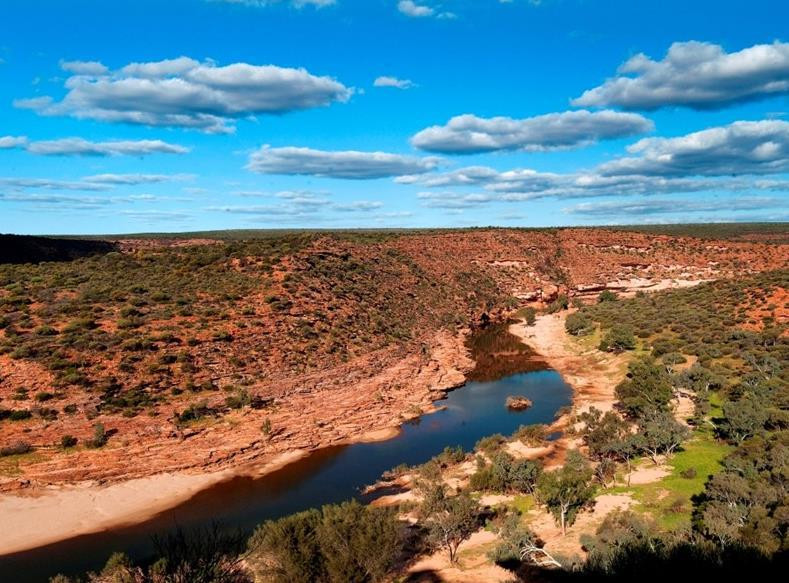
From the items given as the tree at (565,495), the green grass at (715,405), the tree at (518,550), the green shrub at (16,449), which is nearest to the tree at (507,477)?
the tree at (565,495)

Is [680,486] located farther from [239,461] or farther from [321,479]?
[239,461]

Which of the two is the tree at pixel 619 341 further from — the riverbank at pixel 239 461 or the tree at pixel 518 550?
the tree at pixel 518 550

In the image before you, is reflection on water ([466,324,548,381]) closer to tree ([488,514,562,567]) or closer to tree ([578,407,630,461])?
tree ([578,407,630,461])

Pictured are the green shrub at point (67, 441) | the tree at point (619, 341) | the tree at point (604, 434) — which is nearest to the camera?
the tree at point (604, 434)

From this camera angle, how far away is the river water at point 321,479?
2011cm

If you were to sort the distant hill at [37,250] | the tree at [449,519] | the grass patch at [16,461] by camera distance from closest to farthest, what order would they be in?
the tree at [449,519] < the grass patch at [16,461] < the distant hill at [37,250]

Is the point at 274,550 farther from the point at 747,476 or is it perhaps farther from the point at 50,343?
the point at 50,343

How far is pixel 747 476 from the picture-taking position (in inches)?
779

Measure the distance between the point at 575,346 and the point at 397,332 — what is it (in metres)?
18.5

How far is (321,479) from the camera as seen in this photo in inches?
1043

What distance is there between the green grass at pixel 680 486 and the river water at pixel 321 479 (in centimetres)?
1015

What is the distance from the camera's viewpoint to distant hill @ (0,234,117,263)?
75.2 m

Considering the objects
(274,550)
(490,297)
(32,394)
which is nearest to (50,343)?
(32,394)

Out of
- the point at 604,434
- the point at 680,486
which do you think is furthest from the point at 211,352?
the point at 680,486
